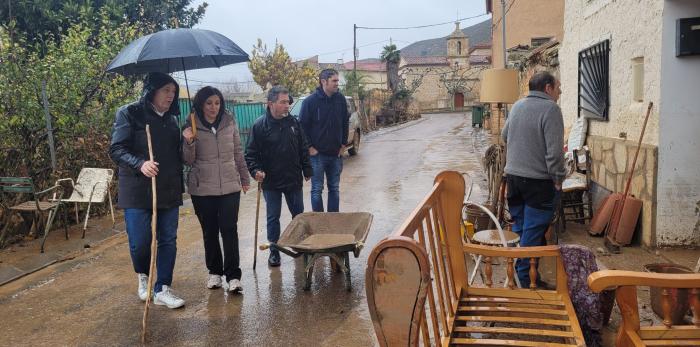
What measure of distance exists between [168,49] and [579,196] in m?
5.05

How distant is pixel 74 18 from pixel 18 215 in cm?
742

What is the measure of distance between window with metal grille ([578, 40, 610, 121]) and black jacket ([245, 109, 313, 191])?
13.1 feet

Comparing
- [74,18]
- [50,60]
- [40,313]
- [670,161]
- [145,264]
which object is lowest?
[40,313]

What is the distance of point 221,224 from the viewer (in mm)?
4680

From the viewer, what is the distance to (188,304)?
15.3 feet

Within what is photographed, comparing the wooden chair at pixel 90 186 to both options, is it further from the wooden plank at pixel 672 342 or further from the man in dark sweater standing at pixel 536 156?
the wooden plank at pixel 672 342

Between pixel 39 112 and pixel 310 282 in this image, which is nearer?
pixel 310 282

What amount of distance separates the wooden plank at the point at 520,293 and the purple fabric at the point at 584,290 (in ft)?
0.49

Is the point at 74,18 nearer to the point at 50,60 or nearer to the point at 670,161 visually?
the point at 50,60

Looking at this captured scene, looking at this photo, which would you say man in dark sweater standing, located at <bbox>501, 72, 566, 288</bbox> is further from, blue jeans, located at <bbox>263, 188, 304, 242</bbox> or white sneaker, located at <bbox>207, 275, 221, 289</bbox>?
white sneaker, located at <bbox>207, 275, 221, 289</bbox>

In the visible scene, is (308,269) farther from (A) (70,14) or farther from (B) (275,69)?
(B) (275,69)

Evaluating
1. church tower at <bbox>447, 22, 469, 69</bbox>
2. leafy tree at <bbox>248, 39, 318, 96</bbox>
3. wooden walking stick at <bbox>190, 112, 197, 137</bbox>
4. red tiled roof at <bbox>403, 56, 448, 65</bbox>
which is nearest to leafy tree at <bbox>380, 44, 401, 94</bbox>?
red tiled roof at <bbox>403, 56, 448, 65</bbox>

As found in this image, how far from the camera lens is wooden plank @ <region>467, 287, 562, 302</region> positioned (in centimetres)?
322

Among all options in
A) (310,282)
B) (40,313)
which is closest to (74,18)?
(40,313)
